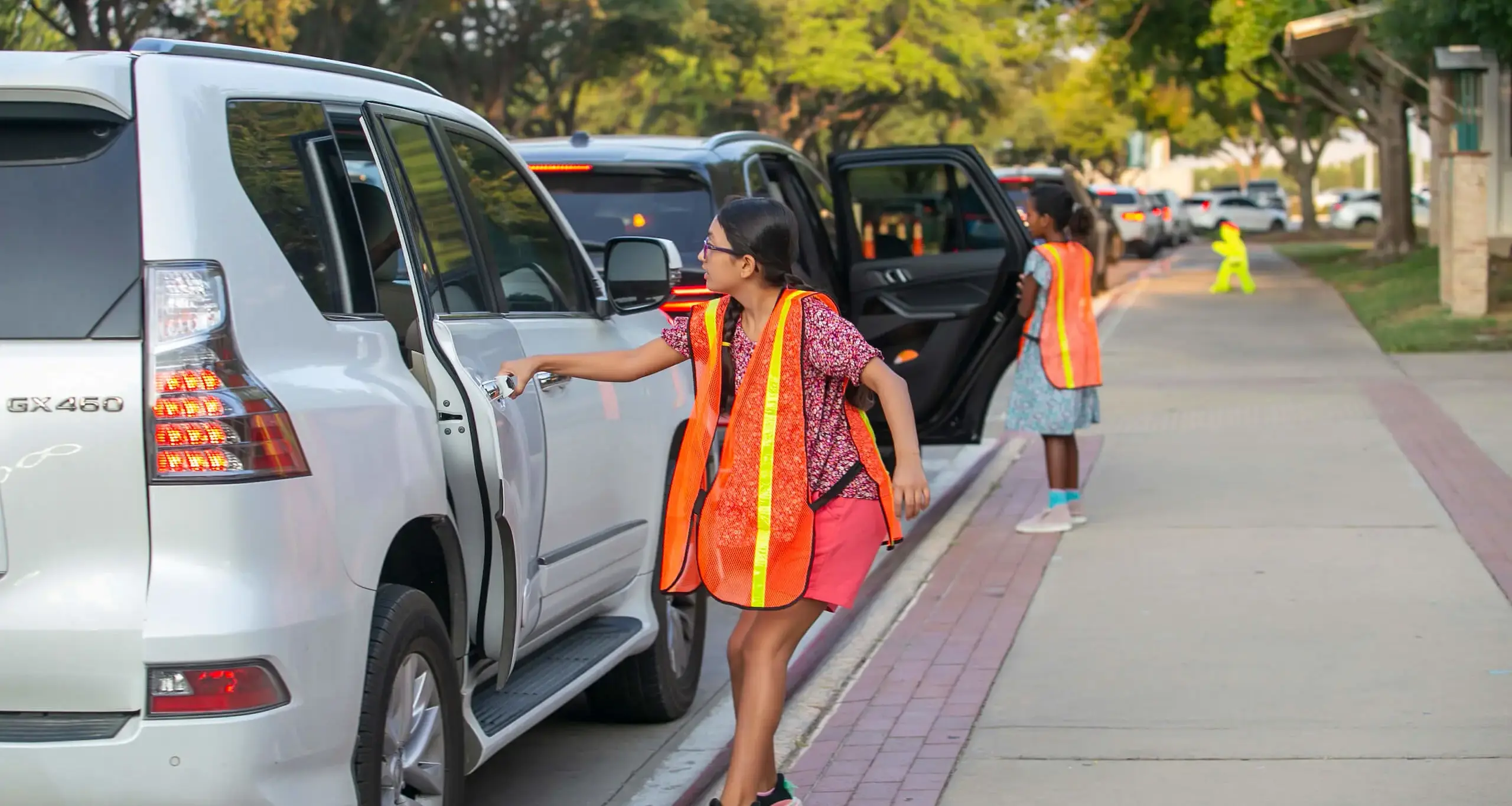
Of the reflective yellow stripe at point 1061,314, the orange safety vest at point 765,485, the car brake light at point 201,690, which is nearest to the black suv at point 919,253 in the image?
the reflective yellow stripe at point 1061,314

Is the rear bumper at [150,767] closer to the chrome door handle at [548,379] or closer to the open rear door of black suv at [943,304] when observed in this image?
the chrome door handle at [548,379]

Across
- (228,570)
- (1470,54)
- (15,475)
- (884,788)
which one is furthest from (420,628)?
(1470,54)

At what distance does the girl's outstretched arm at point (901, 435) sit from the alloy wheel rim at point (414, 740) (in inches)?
44.2

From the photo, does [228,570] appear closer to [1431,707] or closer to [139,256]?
[139,256]

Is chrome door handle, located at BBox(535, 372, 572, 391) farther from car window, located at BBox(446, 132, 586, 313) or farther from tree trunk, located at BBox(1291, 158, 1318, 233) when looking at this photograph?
tree trunk, located at BBox(1291, 158, 1318, 233)

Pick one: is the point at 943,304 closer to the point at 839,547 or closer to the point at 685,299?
the point at 685,299

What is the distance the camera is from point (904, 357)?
31.7ft

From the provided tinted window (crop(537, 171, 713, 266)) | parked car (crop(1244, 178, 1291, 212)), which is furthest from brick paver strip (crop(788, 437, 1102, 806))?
parked car (crop(1244, 178, 1291, 212))

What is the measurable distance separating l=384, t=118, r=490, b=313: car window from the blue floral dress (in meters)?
4.74

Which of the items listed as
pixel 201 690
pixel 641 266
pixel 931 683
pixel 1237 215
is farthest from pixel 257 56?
pixel 1237 215

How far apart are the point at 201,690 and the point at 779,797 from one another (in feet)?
5.63

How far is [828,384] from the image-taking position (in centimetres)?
445

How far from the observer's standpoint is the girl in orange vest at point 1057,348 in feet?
29.7

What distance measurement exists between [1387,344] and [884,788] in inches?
547
